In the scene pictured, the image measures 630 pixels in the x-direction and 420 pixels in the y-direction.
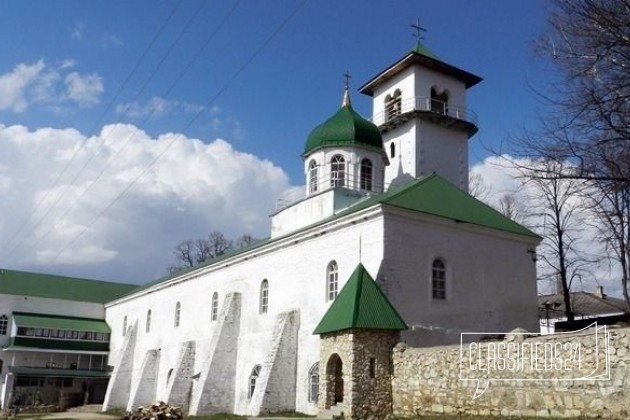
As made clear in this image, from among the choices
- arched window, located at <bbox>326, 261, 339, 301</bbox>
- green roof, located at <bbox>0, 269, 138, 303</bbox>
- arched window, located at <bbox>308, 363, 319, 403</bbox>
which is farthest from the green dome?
green roof, located at <bbox>0, 269, 138, 303</bbox>

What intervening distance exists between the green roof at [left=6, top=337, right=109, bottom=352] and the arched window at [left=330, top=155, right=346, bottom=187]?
26.3 m

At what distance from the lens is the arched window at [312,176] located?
1107 inches

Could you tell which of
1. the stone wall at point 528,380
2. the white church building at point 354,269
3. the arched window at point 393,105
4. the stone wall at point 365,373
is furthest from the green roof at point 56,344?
the stone wall at point 528,380

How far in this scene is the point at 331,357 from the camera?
1877 cm

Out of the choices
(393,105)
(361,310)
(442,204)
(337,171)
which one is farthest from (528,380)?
(393,105)

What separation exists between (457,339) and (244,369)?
9.84 meters

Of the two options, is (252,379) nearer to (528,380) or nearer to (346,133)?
(346,133)

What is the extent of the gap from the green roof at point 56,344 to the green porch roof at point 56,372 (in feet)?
5.18

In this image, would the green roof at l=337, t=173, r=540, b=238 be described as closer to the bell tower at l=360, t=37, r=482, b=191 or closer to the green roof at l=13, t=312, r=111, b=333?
the bell tower at l=360, t=37, r=482, b=191

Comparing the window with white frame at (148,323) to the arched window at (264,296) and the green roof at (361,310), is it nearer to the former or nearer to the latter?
the arched window at (264,296)

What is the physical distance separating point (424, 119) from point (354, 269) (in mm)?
11535

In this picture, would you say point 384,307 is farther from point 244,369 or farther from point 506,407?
point 244,369

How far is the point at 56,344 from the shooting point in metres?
43.9

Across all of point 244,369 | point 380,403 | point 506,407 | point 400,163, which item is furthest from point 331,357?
point 400,163
